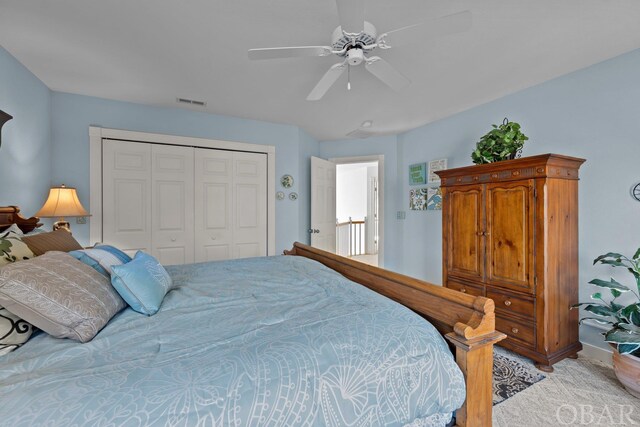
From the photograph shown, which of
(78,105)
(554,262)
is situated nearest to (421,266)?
(554,262)

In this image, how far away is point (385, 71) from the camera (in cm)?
186

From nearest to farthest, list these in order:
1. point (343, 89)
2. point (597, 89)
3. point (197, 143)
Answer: point (597, 89), point (343, 89), point (197, 143)

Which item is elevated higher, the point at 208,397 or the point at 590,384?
the point at 208,397

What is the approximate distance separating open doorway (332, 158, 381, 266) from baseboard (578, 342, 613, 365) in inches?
173

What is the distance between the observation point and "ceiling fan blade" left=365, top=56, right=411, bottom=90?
5.72 ft

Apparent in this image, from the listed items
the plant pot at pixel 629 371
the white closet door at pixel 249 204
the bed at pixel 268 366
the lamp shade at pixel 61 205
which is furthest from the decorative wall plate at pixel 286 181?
the plant pot at pixel 629 371

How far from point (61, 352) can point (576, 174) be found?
3.43 meters

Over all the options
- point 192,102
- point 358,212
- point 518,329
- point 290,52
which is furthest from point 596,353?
point 358,212

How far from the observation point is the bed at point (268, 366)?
0.74 m

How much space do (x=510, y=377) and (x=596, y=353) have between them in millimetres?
923

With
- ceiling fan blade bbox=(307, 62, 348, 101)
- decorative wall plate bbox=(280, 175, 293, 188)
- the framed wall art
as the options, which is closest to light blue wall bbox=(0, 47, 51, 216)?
ceiling fan blade bbox=(307, 62, 348, 101)

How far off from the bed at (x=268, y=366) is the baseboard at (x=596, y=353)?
194 centimetres

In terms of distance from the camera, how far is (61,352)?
915 mm

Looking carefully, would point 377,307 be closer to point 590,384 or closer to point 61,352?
point 61,352
